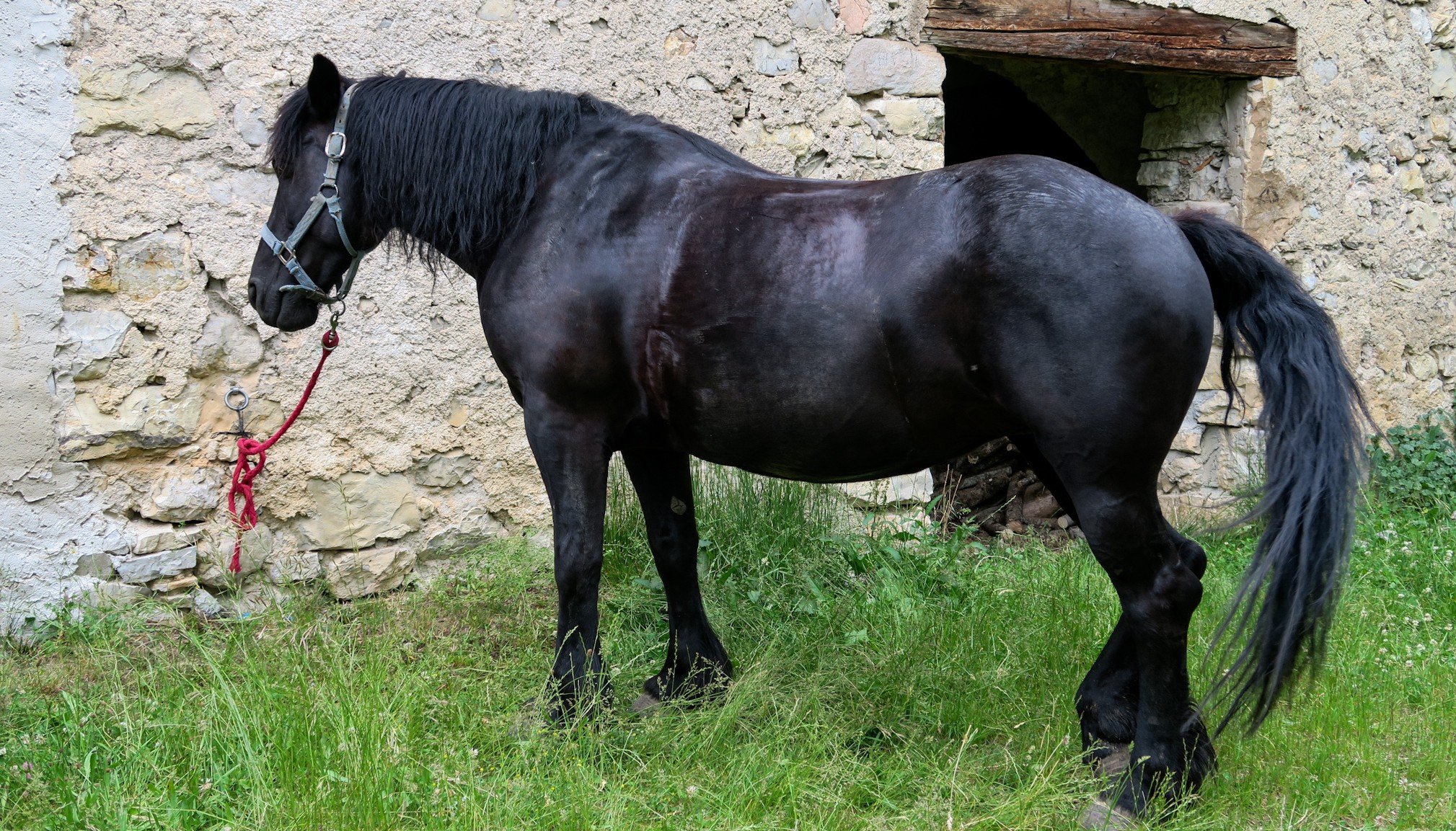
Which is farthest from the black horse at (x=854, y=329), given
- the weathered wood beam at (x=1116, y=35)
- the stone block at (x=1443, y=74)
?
the stone block at (x=1443, y=74)

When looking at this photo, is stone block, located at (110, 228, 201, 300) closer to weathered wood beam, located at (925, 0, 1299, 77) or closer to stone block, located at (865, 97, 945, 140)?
stone block, located at (865, 97, 945, 140)

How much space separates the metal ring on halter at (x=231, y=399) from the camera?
3.90 metres

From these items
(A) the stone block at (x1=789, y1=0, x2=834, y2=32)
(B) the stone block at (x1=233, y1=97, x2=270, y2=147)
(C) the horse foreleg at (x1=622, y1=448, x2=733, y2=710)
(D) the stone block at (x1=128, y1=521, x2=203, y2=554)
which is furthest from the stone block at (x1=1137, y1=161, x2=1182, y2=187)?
(D) the stone block at (x1=128, y1=521, x2=203, y2=554)

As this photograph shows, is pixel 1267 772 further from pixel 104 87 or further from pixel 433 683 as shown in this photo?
pixel 104 87

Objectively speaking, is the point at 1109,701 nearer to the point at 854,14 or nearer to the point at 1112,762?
the point at 1112,762

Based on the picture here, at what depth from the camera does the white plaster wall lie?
351 cm

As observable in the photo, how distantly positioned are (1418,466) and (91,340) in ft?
21.3

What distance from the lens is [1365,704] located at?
3.27 m

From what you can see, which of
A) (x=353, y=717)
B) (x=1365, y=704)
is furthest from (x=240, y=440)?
(x=1365, y=704)

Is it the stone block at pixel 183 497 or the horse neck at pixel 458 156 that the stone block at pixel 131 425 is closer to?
the stone block at pixel 183 497

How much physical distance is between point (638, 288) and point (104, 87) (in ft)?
7.25

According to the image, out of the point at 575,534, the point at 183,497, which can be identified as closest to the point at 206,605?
the point at 183,497

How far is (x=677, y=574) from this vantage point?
3334mm

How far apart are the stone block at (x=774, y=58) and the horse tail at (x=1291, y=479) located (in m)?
2.52
